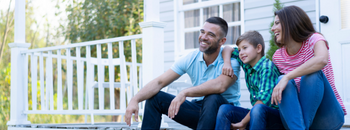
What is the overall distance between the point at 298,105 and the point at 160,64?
1474mm

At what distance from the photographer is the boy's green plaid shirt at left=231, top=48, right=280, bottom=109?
1.90 metres

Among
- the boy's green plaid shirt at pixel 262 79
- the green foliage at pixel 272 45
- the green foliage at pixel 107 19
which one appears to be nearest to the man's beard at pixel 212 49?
the boy's green plaid shirt at pixel 262 79

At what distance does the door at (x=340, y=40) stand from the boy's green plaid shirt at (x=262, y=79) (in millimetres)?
1500

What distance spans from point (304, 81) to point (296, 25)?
1.17 ft

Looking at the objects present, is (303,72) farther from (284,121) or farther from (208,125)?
(208,125)

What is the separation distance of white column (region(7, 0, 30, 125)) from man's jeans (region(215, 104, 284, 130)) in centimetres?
306

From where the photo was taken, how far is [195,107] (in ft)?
7.18

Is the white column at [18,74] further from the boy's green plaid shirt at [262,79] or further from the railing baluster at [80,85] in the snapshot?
the boy's green plaid shirt at [262,79]

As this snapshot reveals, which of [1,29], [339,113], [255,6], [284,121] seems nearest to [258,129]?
[284,121]

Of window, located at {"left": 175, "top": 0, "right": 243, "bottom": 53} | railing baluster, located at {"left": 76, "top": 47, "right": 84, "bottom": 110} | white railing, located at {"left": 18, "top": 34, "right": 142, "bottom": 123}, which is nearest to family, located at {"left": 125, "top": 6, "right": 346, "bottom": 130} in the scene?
white railing, located at {"left": 18, "top": 34, "right": 142, "bottom": 123}

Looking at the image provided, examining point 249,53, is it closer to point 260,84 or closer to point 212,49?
point 260,84

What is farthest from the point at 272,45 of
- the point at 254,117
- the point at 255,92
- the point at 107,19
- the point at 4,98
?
the point at 4,98

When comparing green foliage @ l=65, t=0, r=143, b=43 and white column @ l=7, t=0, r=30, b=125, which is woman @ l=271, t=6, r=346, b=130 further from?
green foliage @ l=65, t=0, r=143, b=43

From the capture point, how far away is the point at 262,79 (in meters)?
1.92
